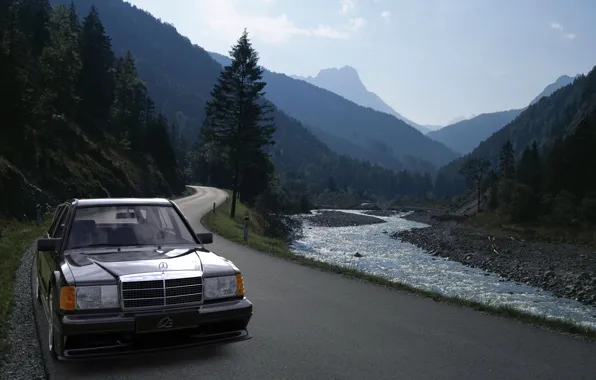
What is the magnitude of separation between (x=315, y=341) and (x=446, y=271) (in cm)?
2554

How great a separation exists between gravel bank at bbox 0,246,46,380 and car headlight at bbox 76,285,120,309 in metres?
1.01

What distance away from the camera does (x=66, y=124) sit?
3950cm

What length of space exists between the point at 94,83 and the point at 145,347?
60.6 metres

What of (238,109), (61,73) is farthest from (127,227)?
(61,73)

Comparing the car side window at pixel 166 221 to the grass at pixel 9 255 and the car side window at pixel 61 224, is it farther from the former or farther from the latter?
the grass at pixel 9 255

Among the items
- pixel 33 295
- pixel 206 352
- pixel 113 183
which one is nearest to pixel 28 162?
pixel 113 183

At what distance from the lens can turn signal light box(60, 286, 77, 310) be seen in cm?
507

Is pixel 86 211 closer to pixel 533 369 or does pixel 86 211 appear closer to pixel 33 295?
pixel 33 295

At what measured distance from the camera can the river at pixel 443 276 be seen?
68.6 feet

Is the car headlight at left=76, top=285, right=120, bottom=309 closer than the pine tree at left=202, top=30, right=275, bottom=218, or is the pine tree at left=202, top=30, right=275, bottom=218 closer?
the car headlight at left=76, top=285, right=120, bottom=309

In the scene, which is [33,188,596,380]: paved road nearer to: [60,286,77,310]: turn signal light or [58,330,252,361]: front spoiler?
[58,330,252,361]: front spoiler

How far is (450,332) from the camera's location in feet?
23.9

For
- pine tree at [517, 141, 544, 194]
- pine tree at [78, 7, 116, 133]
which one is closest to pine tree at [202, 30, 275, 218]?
pine tree at [78, 7, 116, 133]

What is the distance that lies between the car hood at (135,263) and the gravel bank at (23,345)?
1.23 m
